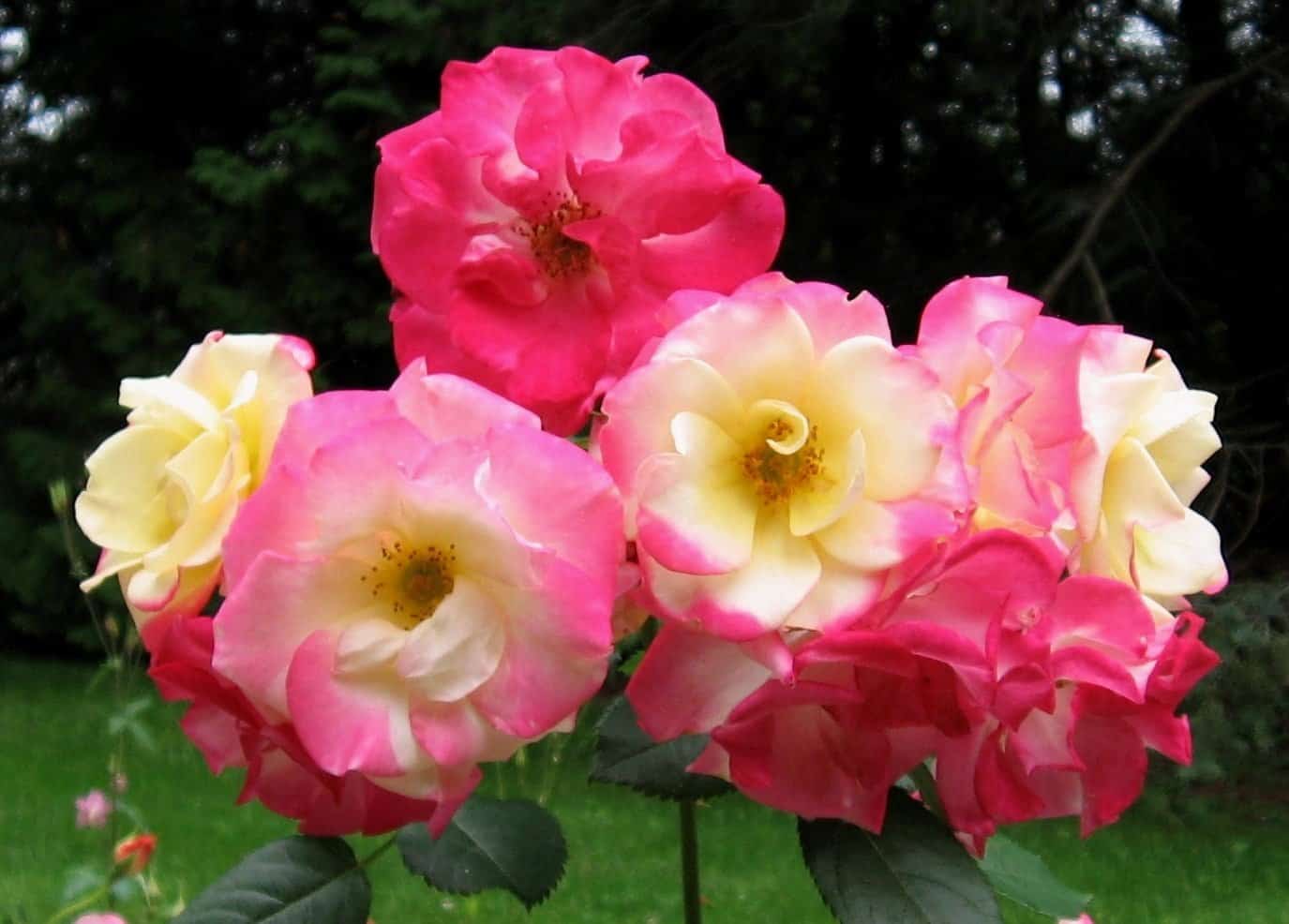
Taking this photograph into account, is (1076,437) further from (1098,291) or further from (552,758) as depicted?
(1098,291)

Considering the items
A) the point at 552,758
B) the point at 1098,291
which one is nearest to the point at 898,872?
the point at 552,758

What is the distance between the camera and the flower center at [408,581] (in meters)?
0.44

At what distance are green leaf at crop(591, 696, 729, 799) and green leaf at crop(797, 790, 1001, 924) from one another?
0.22ft

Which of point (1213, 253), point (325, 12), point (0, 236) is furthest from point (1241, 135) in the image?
point (0, 236)

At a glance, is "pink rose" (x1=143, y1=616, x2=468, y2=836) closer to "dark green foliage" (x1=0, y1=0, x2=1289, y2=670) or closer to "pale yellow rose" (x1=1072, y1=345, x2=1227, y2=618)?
"pale yellow rose" (x1=1072, y1=345, x2=1227, y2=618)

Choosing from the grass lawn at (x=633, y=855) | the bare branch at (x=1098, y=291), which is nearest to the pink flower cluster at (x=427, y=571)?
the grass lawn at (x=633, y=855)

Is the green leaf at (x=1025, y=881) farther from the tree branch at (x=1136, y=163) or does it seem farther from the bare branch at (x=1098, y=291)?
the tree branch at (x=1136, y=163)

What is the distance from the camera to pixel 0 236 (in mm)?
7902

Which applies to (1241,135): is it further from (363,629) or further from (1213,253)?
(363,629)

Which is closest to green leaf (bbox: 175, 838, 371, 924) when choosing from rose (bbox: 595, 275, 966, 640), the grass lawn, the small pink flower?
rose (bbox: 595, 275, 966, 640)

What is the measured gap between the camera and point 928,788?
54 cm

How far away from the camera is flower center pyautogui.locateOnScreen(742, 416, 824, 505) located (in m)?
0.47

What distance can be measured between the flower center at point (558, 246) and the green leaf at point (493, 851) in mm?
232

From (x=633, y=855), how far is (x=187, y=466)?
4067 mm
